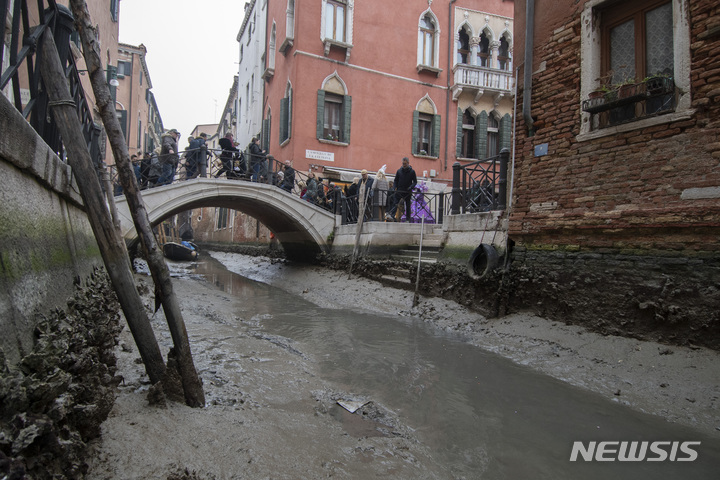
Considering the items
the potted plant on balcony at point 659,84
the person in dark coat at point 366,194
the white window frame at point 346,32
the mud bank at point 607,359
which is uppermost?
the white window frame at point 346,32

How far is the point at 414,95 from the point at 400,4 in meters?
3.29

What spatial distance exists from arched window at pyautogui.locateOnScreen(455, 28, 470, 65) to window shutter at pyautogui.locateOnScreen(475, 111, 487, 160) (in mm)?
2214

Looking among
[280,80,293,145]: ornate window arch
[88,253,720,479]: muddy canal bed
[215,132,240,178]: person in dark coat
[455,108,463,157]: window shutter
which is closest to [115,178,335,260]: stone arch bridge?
[215,132,240,178]: person in dark coat

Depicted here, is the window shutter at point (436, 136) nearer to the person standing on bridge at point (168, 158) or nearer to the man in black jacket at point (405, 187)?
the man in black jacket at point (405, 187)

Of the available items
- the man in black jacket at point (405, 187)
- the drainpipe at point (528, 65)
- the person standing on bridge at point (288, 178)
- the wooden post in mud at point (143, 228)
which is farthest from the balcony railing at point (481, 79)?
the wooden post in mud at point (143, 228)

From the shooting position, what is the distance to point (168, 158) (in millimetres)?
11266

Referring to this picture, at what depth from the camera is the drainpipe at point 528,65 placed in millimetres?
6188

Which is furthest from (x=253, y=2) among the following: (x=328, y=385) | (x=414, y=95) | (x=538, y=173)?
(x=328, y=385)

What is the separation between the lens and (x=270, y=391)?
3.62 m

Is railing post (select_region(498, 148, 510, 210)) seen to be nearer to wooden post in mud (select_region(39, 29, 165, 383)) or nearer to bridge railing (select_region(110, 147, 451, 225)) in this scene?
bridge railing (select_region(110, 147, 451, 225))

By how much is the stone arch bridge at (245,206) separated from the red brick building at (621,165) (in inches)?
288

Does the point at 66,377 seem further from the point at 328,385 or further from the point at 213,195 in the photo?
the point at 213,195

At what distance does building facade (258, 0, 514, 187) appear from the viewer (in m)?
14.9

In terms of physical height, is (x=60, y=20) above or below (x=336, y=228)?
above
